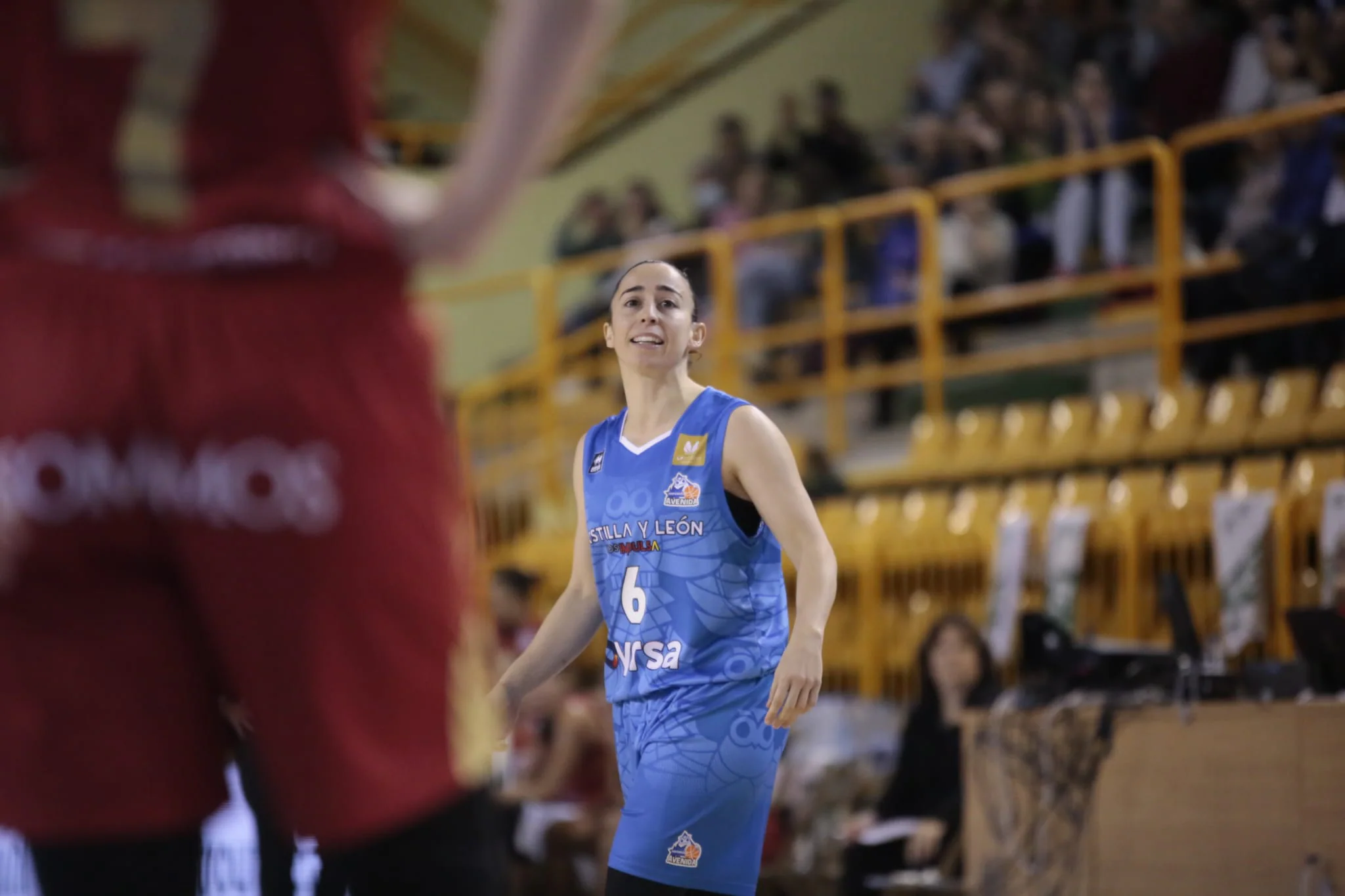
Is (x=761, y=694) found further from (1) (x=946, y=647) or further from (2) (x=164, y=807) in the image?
(1) (x=946, y=647)

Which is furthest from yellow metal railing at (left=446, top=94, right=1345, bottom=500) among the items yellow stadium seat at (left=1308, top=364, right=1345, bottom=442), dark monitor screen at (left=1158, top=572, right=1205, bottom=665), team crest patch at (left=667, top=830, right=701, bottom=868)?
team crest patch at (left=667, top=830, right=701, bottom=868)

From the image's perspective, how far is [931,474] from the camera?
10531mm

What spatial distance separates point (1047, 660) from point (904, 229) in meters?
5.48

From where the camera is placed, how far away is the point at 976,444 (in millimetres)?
10453

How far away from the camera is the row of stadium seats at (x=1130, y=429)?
9008 millimetres

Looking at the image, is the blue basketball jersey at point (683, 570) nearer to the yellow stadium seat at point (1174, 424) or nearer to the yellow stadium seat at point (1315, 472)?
the yellow stadium seat at point (1315, 472)

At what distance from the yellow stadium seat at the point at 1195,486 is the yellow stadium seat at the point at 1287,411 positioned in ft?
0.89

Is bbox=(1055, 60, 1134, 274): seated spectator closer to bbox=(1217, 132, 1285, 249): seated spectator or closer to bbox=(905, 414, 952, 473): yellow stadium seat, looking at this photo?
bbox=(1217, 132, 1285, 249): seated spectator

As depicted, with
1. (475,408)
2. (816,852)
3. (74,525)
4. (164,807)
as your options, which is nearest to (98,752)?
(164,807)

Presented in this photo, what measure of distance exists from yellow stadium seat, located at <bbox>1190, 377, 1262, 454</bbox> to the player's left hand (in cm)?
598

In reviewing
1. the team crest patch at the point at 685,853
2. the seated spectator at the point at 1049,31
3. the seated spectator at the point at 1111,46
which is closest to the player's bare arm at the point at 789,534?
the team crest patch at the point at 685,853

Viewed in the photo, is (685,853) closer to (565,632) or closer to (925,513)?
(565,632)

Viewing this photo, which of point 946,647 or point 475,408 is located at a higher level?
point 475,408

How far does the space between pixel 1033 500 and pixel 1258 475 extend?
1.32 metres
